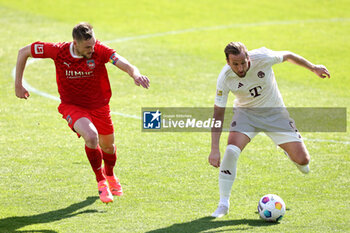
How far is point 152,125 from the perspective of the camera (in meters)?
11.6

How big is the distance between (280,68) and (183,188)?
27.4 ft

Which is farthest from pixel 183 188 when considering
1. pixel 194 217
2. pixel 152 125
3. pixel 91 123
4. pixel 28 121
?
pixel 28 121

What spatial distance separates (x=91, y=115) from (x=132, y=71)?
3.41 ft

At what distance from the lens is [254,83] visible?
25.2ft

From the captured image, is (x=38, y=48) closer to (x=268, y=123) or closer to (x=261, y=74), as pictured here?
(x=261, y=74)

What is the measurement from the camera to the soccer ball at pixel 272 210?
23.2 feet

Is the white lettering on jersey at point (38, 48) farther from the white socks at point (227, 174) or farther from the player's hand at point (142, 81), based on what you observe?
the white socks at point (227, 174)

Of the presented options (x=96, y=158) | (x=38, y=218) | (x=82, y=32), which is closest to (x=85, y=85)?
(x=82, y=32)

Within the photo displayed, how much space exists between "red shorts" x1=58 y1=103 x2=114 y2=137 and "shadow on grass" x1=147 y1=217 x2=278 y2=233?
190 centimetres

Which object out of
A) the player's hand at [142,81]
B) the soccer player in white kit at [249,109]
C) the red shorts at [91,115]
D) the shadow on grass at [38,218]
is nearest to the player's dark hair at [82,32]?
the player's hand at [142,81]

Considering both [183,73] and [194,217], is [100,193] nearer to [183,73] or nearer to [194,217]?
[194,217]

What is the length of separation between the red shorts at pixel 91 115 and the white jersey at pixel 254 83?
5.52ft

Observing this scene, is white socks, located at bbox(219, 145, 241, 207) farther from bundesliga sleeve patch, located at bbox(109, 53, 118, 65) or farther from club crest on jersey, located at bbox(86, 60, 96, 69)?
club crest on jersey, located at bbox(86, 60, 96, 69)

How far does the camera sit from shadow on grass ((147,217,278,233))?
6891 mm
